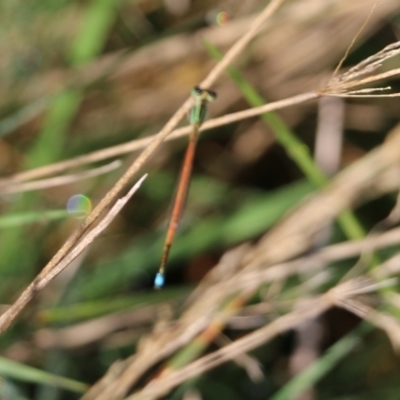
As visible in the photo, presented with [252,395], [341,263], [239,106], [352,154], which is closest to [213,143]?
[239,106]

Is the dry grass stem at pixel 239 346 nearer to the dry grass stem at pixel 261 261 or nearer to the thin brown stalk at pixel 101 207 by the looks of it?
the dry grass stem at pixel 261 261

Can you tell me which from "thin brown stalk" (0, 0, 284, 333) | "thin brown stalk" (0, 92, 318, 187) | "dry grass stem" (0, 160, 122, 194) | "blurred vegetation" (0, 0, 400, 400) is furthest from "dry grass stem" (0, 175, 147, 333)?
"blurred vegetation" (0, 0, 400, 400)

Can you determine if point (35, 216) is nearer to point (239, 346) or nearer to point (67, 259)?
point (67, 259)

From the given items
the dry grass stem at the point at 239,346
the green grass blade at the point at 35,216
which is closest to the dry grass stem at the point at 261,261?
the dry grass stem at the point at 239,346

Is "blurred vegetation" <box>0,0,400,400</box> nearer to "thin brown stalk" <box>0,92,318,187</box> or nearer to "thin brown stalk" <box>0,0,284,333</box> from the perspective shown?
"thin brown stalk" <box>0,92,318,187</box>

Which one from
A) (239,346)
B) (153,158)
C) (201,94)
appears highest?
(153,158)

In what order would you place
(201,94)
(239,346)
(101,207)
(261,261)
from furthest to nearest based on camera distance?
(261,261) < (239,346) < (201,94) < (101,207)

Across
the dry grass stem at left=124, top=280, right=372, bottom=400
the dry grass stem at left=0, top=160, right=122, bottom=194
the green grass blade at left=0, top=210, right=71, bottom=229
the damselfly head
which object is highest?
the damselfly head

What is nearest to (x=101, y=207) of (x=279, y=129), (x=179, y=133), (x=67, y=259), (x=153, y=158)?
(x=67, y=259)

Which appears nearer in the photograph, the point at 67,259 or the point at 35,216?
the point at 67,259

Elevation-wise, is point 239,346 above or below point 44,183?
below
